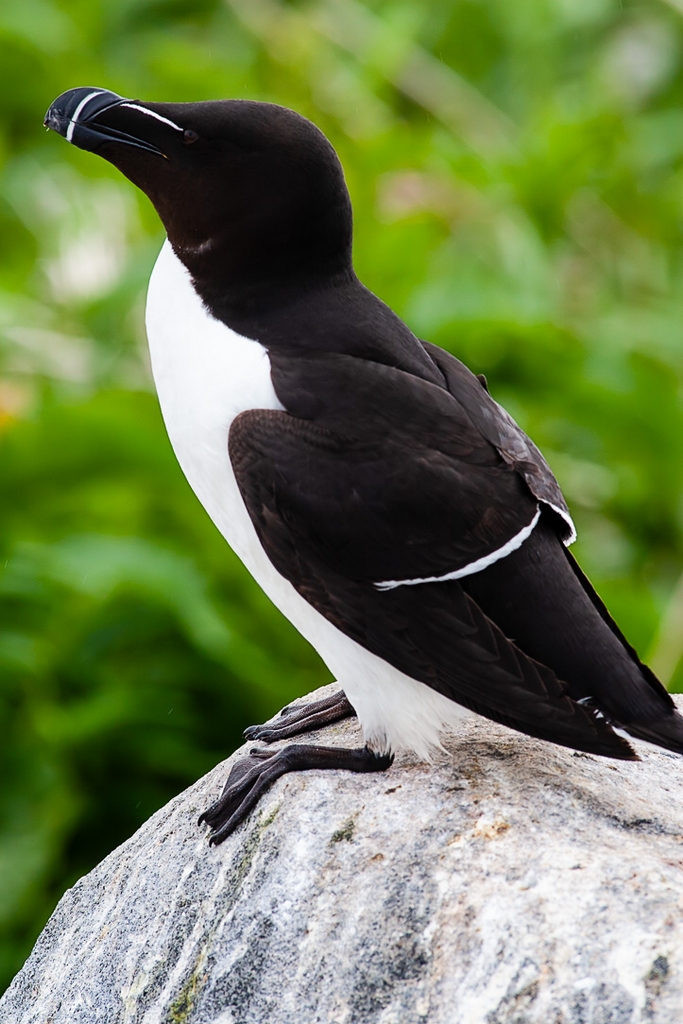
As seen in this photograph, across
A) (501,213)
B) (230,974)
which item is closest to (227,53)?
(501,213)

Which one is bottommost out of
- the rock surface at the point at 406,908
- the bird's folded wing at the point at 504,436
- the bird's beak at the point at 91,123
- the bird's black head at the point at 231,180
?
the rock surface at the point at 406,908

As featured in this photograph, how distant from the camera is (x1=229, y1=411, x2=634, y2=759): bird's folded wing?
9.35ft

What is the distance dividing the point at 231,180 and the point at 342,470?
68 cm

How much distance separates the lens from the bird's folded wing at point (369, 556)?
2.85 m

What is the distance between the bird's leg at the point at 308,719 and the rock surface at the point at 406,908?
5.1 inches

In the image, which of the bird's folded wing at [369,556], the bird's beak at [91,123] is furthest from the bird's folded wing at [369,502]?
the bird's beak at [91,123]

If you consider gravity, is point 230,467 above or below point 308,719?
above

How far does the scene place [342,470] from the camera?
2885mm

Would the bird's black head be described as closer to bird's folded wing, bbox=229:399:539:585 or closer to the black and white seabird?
the black and white seabird

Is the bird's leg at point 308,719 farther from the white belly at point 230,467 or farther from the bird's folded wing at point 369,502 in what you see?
the bird's folded wing at point 369,502

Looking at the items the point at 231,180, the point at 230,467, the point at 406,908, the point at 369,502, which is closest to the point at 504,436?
the point at 369,502

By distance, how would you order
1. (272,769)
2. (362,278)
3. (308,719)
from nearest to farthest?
(272,769)
(308,719)
(362,278)

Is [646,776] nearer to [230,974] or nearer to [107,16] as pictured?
[230,974]

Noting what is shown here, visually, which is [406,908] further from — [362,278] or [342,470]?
[362,278]
